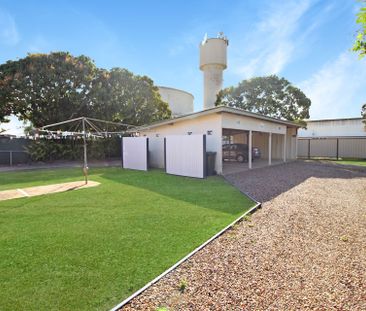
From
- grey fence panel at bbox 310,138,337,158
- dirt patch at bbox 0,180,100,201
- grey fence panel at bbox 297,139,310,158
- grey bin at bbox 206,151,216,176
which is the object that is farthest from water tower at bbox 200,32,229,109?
dirt patch at bbox 0,180,100,201

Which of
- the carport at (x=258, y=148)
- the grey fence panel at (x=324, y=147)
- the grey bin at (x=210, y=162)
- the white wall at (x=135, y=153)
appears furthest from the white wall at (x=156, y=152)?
the grey fence panel at (x=324, y=147)

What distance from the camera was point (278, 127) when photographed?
1562cm

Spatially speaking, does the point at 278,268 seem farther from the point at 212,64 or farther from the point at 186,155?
the point at 212,64

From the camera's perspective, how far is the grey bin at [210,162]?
34.0 feet

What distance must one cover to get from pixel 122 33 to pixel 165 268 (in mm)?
11128

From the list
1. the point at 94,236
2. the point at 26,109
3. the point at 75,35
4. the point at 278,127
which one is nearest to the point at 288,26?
the point at 278,127

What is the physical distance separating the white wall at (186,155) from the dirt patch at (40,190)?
150 inches

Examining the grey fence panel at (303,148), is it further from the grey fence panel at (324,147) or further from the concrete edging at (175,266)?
the concrete edging at (175,266)

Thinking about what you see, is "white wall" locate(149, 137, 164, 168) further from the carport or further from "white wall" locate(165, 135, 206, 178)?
the carport

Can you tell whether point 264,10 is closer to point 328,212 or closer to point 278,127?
point 278,127

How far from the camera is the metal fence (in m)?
19.6

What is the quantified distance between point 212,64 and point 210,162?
20876 millimetres

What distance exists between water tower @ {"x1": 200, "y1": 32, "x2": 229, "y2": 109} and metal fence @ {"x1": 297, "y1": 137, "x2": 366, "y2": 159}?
11414 mm

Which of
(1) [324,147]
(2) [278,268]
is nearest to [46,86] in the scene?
(2) [278,268]
